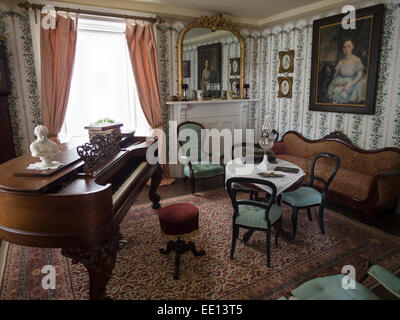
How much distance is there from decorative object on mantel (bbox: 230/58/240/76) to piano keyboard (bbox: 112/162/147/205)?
10.4 ft

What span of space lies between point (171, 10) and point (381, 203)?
4.18 meters

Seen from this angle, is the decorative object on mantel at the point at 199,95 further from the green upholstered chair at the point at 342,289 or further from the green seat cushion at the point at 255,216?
the green upholstered chair at the point at 342,289

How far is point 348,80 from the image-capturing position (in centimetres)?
432

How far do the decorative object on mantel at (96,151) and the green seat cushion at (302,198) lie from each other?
192 cm

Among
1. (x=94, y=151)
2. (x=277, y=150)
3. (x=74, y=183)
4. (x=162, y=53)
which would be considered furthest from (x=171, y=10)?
(x=74, y=183)

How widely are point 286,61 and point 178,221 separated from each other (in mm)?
4011

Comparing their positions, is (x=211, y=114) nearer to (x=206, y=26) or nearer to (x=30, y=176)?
(x=206, y=26)

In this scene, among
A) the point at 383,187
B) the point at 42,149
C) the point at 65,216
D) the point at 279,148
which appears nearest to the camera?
the point at 65,216

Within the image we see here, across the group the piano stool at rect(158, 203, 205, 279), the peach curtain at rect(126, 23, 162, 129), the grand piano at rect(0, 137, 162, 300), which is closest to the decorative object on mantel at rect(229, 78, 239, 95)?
the peach curtain at rect(126, 23, 162, 129)

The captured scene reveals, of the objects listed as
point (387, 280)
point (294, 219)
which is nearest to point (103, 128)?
point (294, 219)

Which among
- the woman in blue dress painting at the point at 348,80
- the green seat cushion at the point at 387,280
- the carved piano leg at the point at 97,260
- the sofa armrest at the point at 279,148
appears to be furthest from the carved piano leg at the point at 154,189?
the woman in blue dress painting at the point at 348,80

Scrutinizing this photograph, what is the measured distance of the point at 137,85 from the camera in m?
4.70

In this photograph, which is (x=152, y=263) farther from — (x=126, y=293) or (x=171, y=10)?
(x=171, y=10)

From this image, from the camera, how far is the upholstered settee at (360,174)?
350cm
